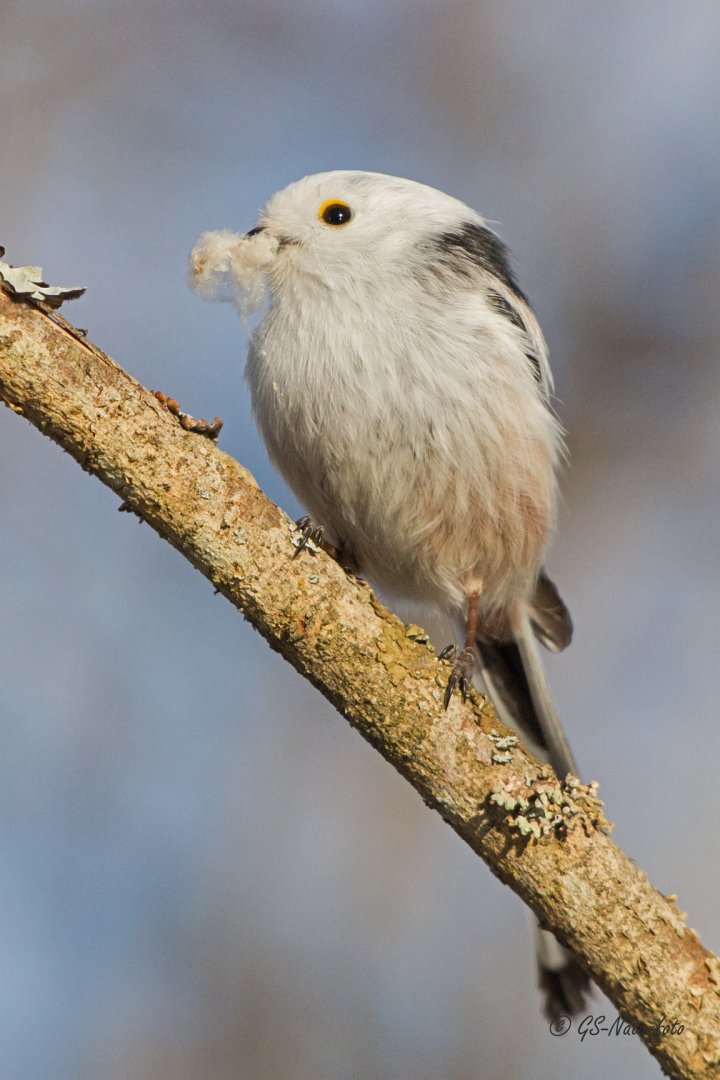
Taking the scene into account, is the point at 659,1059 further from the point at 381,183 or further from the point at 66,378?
the point at 381,183

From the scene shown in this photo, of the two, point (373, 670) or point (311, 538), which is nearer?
point (373, 670)

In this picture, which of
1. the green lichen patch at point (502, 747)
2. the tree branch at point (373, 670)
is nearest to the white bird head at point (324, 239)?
the tree branch at point (373, 670)

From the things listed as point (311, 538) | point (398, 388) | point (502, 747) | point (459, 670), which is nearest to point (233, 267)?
point (398, 388)

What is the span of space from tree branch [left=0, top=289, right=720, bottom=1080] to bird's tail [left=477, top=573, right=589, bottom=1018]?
107 centimetres

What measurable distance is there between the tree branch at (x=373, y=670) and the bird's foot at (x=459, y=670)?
34mm

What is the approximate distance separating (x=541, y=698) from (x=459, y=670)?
3.86ft

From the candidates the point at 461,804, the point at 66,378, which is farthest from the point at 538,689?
the point at 66,378

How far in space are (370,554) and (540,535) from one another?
0.63 metres

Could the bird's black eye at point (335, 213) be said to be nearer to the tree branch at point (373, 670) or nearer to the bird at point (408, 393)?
the bird at point (408, 393)

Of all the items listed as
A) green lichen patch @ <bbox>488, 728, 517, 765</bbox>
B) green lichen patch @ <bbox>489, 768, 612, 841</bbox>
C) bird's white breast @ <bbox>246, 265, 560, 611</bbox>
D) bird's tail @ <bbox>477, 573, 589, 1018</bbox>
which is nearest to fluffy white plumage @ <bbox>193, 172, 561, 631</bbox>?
bird's white breast @ <bbox>246, 265, 560, 611</bbox>

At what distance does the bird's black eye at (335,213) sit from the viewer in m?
3.57

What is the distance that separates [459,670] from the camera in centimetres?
275

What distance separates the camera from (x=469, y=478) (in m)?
3.39

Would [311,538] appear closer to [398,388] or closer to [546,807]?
[398,388]
